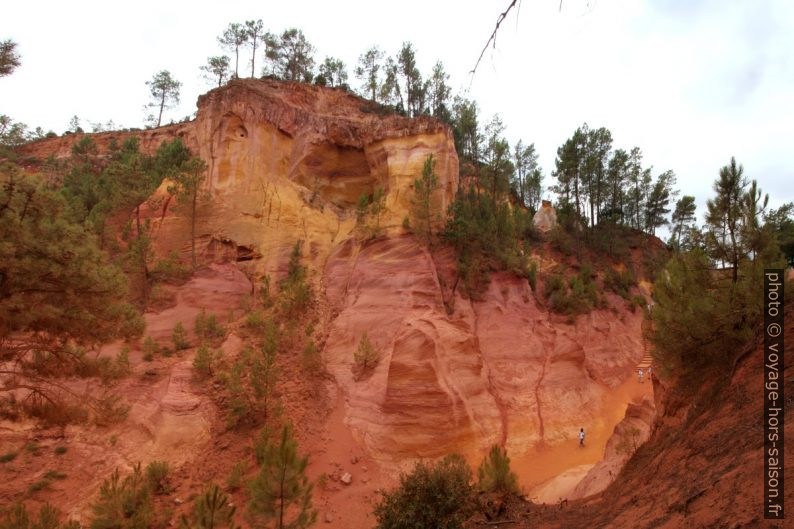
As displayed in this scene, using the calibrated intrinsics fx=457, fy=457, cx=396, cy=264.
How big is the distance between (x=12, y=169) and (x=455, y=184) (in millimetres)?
22149

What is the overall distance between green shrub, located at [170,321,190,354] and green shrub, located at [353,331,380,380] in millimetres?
7002

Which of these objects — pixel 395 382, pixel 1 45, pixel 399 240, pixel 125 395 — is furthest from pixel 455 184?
pixel 1 45

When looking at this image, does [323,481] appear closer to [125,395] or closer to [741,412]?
[125,395]

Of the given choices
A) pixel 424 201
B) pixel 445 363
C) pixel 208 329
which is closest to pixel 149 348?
pixel 208 329

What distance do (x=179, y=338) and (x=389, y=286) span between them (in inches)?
358

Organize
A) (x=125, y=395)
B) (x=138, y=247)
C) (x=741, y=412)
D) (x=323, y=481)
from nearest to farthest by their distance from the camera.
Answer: (x=741, y=412) < (x=323, y=481) < (x=125, y=395) < (x=138, y=247)

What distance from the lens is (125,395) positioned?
15.7 metres

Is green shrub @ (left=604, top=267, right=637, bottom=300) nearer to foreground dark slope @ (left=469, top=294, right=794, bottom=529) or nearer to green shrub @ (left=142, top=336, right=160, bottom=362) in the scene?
foreground dark slope @ (left=469, top=294, right=794, bottom=529)

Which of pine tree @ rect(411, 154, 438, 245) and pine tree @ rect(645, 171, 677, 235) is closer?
pine tree @ rect(411, 154, 438, 245)

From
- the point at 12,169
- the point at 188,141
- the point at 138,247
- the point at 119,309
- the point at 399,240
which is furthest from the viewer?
the point at 188,141

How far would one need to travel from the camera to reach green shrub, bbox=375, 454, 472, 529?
1077 cm

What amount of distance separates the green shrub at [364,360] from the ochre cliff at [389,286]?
0.92ft

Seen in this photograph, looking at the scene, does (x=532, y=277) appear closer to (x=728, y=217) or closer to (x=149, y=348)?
(x=728, y=217)

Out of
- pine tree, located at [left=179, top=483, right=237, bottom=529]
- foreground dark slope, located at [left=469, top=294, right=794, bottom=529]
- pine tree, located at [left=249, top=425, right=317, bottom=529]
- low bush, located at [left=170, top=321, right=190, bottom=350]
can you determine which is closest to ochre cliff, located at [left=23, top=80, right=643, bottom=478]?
low bush, located at [left=170, top=321, right=190, bottom=350]
